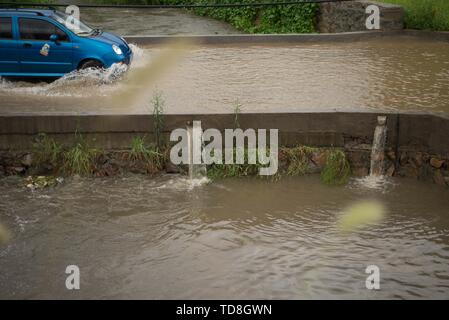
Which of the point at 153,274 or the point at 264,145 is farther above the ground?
the point at 264,145

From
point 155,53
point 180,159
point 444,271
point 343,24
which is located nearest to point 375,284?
point 444,271

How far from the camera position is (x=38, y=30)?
1208cm

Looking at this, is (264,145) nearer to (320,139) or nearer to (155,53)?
(320,139)

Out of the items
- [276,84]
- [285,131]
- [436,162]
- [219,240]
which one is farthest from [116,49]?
[436,162]

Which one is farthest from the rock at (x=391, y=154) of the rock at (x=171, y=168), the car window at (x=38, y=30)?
the car window at (x=38, y=30)

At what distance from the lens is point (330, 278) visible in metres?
6.67

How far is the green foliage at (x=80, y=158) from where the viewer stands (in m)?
9.41

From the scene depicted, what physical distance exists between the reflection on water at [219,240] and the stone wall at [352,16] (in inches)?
320

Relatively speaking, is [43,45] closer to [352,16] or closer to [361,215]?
[361,215]

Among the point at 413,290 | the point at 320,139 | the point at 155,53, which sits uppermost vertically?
the point at 155,53

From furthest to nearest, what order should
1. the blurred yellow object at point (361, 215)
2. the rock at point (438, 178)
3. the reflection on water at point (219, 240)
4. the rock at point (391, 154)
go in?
1. the rock at point (391, 154)
2. the rock at point (438, 178)
3. the blurred yellow object at point (361, 215)
4. the reflection on water at point (219, 240)

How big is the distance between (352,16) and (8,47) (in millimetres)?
10045

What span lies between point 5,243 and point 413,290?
5.09m

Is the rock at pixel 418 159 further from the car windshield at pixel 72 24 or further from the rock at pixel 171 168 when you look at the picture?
the car windshield at pixel 72 24
